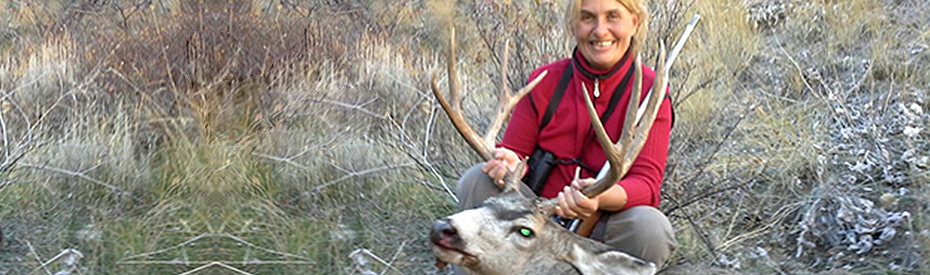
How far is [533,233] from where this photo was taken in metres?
3.61

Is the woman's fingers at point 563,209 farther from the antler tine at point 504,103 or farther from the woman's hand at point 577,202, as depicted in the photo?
the antler tine at point 504,103

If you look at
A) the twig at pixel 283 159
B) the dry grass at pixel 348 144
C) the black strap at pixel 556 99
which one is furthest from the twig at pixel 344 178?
the black strap at pixel 556 99

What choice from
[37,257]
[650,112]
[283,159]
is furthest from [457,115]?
[37,257]

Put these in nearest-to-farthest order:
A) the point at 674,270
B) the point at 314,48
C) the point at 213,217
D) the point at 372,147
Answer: the point at 674,270, the point at 213,217, the point at 372,147, the point at 314,48

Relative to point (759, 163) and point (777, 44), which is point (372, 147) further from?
point (777, 44)

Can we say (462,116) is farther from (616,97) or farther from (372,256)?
(372,256)

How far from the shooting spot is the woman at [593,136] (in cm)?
372

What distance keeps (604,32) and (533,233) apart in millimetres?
819

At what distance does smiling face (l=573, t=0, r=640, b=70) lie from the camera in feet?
12.8

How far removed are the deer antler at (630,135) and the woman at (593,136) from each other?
0.10 metres

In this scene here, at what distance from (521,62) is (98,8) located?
13.2 feet

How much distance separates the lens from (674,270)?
151 inches

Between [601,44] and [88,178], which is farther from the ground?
[601,44]

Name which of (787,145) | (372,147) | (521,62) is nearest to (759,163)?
(787,145)
